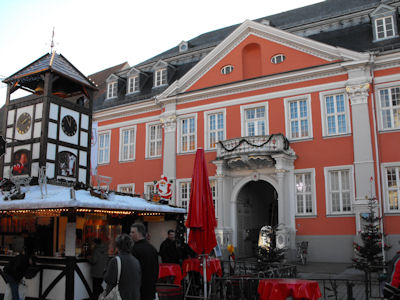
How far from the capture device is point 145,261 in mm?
5906

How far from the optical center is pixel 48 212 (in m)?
10.0

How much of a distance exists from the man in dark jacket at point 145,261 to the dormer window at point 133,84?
23.2 meters

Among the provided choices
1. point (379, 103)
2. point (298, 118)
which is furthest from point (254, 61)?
point (379, 103)

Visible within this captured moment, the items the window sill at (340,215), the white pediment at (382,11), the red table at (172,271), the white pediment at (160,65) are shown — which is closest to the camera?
the red table at (172,271)

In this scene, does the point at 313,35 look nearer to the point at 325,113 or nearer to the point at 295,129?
the point at 325,113

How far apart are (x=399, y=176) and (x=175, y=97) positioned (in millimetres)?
12878

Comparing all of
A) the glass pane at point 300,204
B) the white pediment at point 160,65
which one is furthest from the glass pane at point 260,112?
the white pediment at point 160,65

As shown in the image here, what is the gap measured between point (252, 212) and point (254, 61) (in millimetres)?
8600

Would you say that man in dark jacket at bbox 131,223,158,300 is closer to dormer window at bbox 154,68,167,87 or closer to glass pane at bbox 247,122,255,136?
glass pane at bbox 247,122,255,136

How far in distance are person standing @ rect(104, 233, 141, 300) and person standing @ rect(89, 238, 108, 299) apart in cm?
432

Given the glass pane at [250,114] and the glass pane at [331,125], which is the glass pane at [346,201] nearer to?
the glass pane at [331,125]

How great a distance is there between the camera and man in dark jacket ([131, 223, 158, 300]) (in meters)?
5.91

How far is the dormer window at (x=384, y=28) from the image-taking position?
20297 mm

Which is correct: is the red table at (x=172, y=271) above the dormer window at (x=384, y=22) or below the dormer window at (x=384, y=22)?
below
